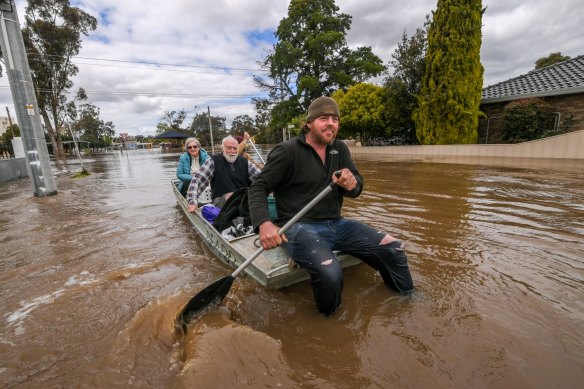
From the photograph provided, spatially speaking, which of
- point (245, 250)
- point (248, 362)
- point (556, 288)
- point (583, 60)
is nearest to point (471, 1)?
point (583, 60)

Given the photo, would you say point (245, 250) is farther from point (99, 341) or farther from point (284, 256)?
point (99, 341)

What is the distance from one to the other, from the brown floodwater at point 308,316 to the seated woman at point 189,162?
1553 millimetres

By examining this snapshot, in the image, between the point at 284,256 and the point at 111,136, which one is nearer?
the point at 284,256

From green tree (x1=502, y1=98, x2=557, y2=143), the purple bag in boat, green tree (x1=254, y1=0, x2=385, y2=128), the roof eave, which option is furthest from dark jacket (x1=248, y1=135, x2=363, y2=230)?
green tree (x1=254, y1=0, x2=385, y2=128)

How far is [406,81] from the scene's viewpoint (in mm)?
16844

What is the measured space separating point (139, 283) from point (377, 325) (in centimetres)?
255

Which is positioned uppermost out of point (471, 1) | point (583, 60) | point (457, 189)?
point (471, 1)

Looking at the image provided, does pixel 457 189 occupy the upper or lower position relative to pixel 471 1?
lower

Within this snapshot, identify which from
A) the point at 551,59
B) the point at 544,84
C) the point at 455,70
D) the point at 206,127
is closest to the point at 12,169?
the point at 455,70

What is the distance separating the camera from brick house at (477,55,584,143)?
12562mm

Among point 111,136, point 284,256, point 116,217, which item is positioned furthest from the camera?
point 111,136

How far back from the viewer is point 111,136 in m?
88.9

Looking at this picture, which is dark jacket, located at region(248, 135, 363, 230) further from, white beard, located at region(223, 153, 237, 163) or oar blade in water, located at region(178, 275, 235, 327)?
white beard, located at region(223, 153, 237, 163)

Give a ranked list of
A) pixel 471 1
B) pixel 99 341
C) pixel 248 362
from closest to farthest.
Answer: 1. pixel 248 362
2. pixel 99 341
3. pixel 471 1
